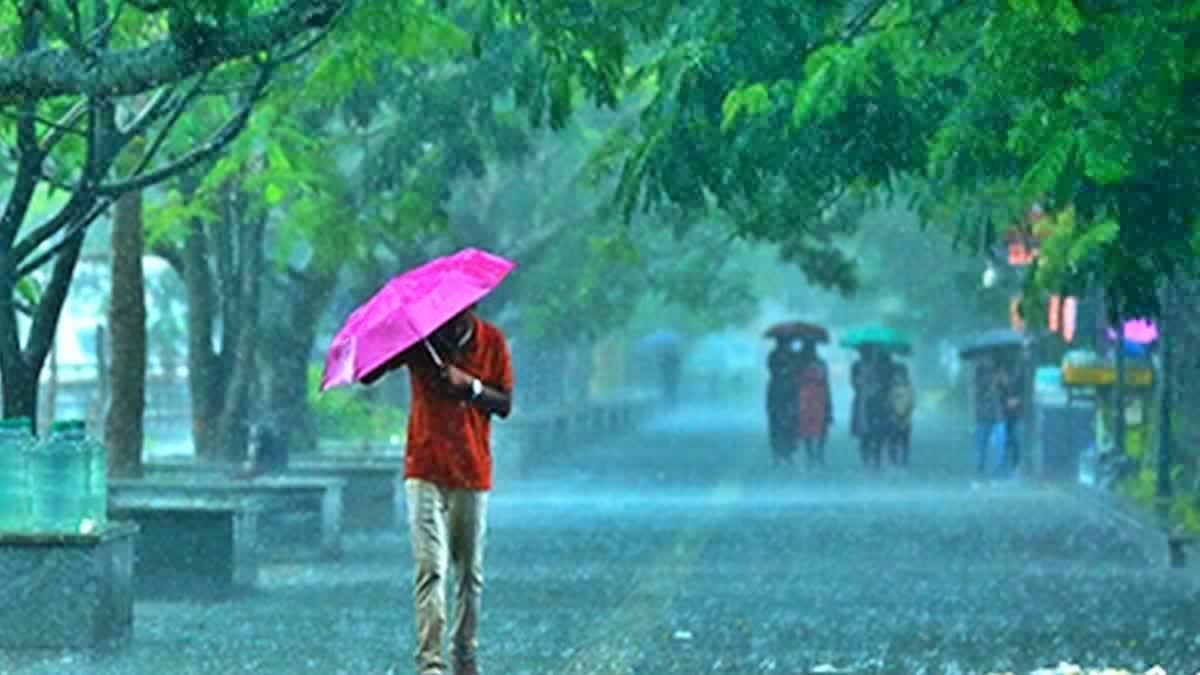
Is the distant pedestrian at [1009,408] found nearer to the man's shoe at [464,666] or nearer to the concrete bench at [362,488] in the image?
the concrete bench at [362,488]

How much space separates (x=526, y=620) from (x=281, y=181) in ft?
30.1

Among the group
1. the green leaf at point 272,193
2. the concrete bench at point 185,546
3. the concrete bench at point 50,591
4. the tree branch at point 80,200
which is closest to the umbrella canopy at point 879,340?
the green leaf at point 272,193

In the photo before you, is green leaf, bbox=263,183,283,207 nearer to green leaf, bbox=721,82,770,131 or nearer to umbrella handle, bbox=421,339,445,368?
green leaf, bbox=721,82,770,131

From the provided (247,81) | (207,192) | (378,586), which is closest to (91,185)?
(247,81)

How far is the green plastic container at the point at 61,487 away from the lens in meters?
18.1

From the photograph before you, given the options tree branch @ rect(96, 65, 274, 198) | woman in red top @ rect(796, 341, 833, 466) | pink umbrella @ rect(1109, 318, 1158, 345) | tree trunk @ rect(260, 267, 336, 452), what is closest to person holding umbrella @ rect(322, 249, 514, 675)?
tree branch @ rect(96, 65, 274, 198)

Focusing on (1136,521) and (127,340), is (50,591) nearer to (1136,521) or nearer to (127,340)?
(127,340)

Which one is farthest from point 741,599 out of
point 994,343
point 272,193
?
point 994,343

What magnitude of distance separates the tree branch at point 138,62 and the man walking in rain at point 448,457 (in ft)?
5.22

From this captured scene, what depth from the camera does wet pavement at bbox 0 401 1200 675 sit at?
17469mm

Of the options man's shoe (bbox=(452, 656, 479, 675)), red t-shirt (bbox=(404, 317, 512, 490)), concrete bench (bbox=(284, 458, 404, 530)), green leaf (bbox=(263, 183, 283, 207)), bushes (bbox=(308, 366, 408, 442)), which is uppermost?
green leaf (bbox=(263, 183, 283, 207))

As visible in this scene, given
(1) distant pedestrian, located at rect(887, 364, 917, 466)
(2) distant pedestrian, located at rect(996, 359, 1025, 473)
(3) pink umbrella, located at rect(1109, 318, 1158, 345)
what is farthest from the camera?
(1) distant pedestrian, located at rect(887, 364, 917, 466)

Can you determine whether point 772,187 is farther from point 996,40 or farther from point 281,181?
point 996,40

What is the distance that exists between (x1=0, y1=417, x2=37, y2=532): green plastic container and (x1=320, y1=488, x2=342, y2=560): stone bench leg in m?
8.23
